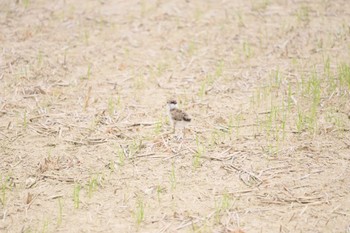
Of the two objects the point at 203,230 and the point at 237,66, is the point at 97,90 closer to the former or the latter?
the point at 237,66

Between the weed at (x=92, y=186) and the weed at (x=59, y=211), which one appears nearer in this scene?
the weed at (x=59, y=211)

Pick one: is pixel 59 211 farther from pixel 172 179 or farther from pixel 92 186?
pixel 172 179

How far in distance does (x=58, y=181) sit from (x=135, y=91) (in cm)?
180

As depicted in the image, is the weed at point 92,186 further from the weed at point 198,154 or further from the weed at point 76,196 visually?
the weed at point 198,154

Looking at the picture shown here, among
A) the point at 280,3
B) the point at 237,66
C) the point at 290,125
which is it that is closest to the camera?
the point at 290,125

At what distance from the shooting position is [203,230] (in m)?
3.82

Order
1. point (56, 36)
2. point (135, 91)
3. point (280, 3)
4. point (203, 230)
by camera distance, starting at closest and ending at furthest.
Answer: point (203, 230) → point (135, 91) → point (56, 36) → point (280, 3)

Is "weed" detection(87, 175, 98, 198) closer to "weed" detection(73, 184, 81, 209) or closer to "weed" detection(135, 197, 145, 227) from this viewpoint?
"weed" detection(73, 184, 81, 209)

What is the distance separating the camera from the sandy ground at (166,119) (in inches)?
160

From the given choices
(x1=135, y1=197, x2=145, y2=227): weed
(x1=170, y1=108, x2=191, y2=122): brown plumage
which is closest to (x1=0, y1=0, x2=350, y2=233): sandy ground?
(x1=135, y1=197, x2=145, y2=227): weed

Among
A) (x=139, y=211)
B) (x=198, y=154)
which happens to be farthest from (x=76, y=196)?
(x=198, y=154)

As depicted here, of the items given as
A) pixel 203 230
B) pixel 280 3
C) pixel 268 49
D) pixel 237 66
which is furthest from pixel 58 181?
pixel 280 3

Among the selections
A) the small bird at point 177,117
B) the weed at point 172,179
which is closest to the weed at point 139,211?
the weed at point 172,179

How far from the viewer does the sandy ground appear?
4059mm
